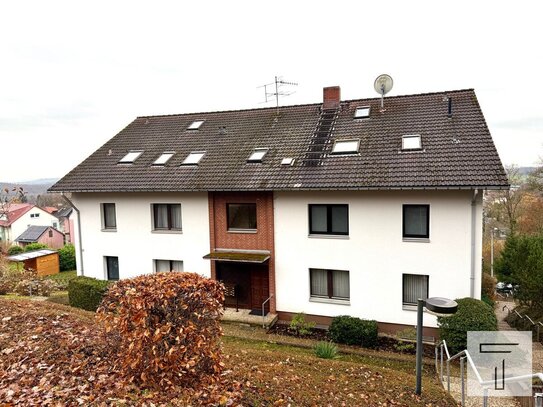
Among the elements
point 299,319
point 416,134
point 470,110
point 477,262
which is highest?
point 470,110

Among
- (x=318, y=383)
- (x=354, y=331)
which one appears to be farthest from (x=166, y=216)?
(x=318, y=383)

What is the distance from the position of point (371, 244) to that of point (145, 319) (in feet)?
30.6

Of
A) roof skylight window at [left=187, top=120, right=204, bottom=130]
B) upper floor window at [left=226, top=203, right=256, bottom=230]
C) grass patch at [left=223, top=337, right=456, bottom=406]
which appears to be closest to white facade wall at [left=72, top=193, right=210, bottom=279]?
upper floor window at [left=226, top=203, right=256, bottom=230]

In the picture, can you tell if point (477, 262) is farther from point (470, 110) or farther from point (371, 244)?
point (470, 110)

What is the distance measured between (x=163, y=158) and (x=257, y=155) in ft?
15.5

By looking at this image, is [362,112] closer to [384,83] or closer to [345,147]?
[384,83]

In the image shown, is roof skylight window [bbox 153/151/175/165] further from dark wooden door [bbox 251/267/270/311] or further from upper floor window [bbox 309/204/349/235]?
upper floor window [bbox 309/204/349/235]

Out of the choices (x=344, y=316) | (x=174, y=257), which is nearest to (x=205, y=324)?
(x=344, y=316)

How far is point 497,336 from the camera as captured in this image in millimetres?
10828

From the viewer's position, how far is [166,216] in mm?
15945

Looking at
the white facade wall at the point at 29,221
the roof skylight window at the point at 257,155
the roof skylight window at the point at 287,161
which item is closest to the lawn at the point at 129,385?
the roof skylight window at the point at 287,161

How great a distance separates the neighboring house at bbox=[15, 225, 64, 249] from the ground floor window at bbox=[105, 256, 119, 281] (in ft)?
120

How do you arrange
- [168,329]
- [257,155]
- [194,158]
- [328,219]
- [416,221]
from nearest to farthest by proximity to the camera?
[168,329]
[416,221]
[328,219]
[257,155]
[194,158]

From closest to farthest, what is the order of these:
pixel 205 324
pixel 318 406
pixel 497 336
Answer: pixel 205 324 < pixel 318 406 < pixel 497 336
